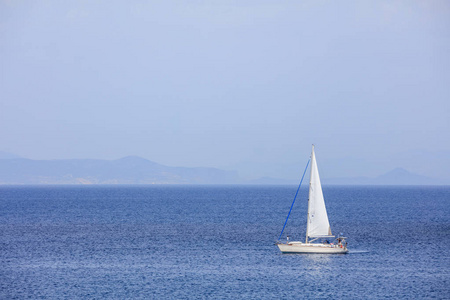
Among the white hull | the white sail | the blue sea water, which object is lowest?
the blue sea water

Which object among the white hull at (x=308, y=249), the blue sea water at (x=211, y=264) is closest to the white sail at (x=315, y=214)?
the white hull at (x=308, y=249)

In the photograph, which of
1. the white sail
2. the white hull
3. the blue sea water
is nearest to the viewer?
the blue sea water

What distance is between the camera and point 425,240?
92562 mm

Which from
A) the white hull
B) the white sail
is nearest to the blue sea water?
the white hull

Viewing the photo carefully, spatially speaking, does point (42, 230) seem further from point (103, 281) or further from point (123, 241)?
point (103, 281)

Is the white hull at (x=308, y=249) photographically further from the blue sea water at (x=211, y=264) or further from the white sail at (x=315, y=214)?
the white sail at (x=315, y=214)

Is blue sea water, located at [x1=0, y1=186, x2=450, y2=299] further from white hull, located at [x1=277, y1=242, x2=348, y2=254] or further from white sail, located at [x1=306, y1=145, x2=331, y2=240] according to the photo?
white sail, located at [x1=306, y1=145, x2=331, y2=240]

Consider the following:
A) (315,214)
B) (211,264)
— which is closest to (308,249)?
(315,214)

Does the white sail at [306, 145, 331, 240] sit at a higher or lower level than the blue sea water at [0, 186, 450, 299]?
higher

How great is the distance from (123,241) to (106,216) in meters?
54.4

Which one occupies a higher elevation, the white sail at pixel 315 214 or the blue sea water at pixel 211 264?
the white sail at pixel 315 214

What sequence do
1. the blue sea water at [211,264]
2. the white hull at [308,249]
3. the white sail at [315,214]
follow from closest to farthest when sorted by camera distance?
the blue sea water at [211,264] < the white hull at [308,249] < the white sail at [315,214]

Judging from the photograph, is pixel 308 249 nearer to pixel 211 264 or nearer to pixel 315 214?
pixel 315 214

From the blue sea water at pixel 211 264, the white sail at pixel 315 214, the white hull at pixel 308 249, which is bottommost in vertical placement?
the blue sea water at pixel 211 264
